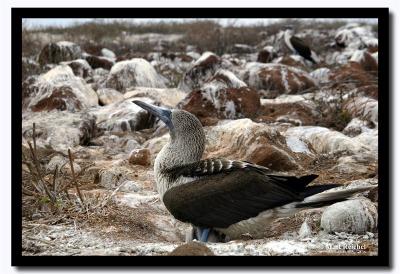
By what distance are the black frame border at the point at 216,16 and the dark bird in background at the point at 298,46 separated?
8.64m

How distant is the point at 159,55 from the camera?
41.1 feet

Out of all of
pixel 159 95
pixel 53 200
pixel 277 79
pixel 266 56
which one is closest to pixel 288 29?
pixel 266 56

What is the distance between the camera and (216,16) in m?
4.30

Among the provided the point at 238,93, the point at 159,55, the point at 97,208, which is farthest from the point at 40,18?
the point at 159,55

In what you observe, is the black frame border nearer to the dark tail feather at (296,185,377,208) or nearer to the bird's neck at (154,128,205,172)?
the dark tail feather at (296,185,377,208)

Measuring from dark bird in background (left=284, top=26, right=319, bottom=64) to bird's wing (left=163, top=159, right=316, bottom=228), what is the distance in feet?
29.5

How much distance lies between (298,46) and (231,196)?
9.88 meters

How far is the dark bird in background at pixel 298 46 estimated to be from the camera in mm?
13242

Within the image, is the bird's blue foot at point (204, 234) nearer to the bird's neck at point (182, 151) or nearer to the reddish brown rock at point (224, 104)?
the bird's neck at point (182, 151)

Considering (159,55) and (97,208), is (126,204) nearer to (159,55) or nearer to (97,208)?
(97,208)

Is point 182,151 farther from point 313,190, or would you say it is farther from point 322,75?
point 322,75

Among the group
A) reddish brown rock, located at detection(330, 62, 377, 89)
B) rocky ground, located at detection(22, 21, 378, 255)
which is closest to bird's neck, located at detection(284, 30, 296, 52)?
rocky ground, located at detection(22, 21, 378, 255)

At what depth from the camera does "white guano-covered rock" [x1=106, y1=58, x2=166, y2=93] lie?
9531 mm

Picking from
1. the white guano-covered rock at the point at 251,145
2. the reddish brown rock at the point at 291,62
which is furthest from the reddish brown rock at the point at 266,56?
the white guano-covered rock at the point at 251,145
